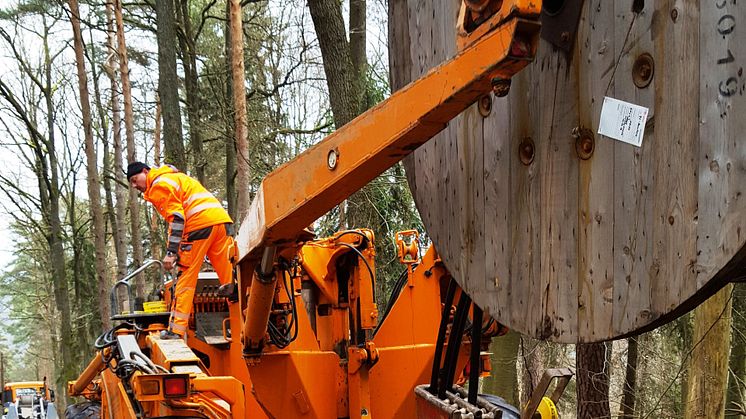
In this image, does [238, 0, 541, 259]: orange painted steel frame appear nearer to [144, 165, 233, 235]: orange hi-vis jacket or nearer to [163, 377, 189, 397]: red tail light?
[163, 377, 189, 397]: red tail light

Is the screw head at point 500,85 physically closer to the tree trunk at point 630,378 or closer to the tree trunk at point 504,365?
the tree trunk at point 504,365

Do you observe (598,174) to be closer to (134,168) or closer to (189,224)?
(189,224)

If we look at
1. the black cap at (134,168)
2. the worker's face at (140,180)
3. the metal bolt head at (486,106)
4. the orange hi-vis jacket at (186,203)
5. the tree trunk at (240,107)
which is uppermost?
the tree trunk at (240,107)

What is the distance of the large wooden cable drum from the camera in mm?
2102

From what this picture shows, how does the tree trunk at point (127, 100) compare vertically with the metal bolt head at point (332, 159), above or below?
above

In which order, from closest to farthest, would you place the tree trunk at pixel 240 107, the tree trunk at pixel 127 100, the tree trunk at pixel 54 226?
the tree trunk at pixel 240 107 < the tree trunk at pixel 127 100 < the tree trunk at pixel 54 226

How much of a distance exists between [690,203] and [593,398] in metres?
8.00

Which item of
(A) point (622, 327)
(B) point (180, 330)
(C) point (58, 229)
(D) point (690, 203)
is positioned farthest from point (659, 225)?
(C) point (58, 229)

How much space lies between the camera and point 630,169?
2.40m

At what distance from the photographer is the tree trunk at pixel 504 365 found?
11363mm

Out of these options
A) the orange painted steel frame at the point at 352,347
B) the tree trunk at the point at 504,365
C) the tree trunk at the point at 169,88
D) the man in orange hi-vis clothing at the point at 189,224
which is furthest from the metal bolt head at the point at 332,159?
the tree trunk at the point at 169,88

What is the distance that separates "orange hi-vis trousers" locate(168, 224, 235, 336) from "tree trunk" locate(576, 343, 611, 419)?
4542mm

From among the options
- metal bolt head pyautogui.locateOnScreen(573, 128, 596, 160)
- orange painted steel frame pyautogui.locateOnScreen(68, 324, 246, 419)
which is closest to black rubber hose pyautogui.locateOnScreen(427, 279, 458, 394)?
metal bolt head pyautogui.locateOnScreen(573, 128, 596, 160)

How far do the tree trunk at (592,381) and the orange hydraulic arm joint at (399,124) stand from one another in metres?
6.48
